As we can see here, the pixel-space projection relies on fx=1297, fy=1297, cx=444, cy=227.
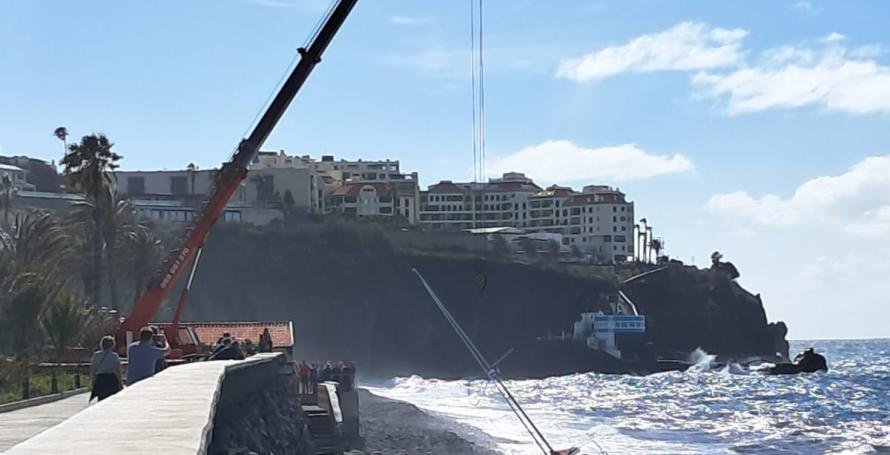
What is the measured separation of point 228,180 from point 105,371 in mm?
19616

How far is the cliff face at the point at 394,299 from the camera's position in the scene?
118625 mm

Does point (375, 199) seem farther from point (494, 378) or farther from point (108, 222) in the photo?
point (494, 378)

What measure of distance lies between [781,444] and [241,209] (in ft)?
296

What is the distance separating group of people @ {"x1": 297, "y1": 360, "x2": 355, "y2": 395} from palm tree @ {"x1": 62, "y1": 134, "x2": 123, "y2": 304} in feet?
57.9

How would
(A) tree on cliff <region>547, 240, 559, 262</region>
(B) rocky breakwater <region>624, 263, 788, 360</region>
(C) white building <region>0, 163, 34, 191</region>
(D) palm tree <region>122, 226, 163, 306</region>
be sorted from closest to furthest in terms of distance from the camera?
(D) palm tree <region>122, 226, 163, 306</region> → (C) white building <region>0, 163, 34, 191</region> → (B) rocky breakwater <region>624, 263, 788, 360</region> → (A) tree on cliff <region>547, 240, 559, 262</region>

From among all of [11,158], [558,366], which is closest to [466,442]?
[558,366]

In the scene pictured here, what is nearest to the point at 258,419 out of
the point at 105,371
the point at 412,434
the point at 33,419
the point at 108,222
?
the point at 105,371

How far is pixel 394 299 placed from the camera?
12669 centimetres

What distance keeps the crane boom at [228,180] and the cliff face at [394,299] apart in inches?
2850

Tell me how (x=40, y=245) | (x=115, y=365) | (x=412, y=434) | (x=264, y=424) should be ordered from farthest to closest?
(x=40, y=245)
(x=412, y=434)
(x=264, y=424)
(x=115, y=365)

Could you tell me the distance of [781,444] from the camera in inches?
1778

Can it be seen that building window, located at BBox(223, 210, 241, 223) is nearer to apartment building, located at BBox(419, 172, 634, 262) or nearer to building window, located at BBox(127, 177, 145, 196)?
building window, located at BBox(127, 177, 145, 196)

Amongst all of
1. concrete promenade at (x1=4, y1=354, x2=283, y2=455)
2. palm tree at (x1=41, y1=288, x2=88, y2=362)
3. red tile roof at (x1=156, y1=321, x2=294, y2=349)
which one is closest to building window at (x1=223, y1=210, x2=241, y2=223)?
red tile roof at (x1=156, y1=321, x2=294, y2=349)

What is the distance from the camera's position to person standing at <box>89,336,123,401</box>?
1895 centimetres
